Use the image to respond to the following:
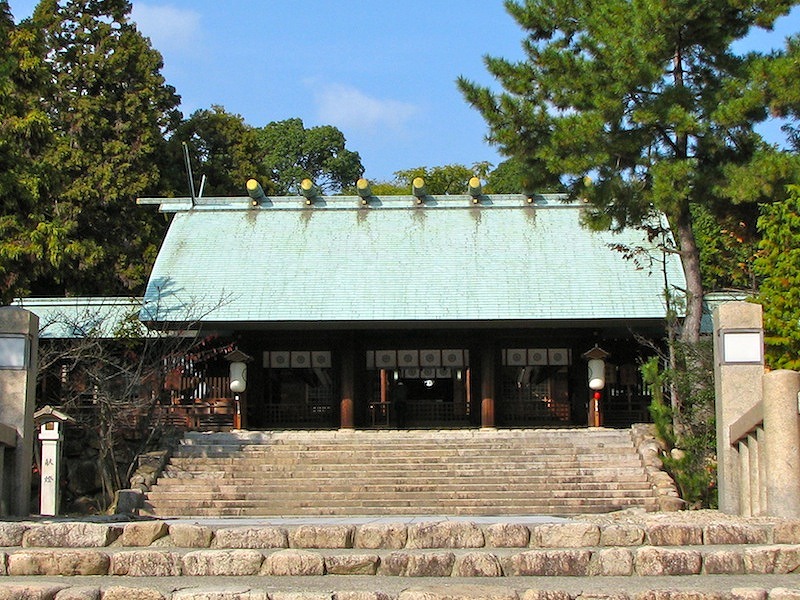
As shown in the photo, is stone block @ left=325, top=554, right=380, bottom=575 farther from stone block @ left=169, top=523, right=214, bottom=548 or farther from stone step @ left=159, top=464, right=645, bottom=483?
stone step @ left=159, top=464, right=645, bottom=483

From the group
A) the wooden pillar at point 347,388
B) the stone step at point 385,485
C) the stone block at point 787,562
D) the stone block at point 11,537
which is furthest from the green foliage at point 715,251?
the stone block at point 11,537

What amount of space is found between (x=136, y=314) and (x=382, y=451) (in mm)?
6650

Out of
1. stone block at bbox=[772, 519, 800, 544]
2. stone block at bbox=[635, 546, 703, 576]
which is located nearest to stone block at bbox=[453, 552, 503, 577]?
stone block at bbox=[635, 546, 703, 576]

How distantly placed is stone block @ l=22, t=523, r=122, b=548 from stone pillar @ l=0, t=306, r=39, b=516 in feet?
9.19

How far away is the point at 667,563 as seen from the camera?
8.13m

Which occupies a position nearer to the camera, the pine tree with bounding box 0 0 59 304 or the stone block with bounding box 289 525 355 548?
the stone block with bounding box 289 525 355 548

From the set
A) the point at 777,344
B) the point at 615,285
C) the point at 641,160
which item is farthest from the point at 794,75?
the point at 615,285

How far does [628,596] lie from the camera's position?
7.46 metres

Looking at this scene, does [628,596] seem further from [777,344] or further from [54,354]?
[54,354]

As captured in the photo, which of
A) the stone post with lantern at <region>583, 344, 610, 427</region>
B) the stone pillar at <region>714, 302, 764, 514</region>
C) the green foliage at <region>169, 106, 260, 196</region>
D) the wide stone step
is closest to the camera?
the stone pillar at <region>714, 302, 764, 514</region>

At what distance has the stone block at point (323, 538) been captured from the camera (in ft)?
28.3

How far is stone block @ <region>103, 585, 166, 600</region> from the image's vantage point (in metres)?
7.62

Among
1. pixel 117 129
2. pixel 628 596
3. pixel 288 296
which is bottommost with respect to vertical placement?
pixel 628 596

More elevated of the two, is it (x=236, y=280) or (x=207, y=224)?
(x=207, y=224)
